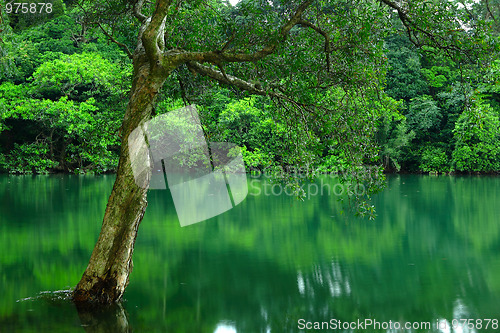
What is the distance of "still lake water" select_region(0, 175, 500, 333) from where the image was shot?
7535 mm

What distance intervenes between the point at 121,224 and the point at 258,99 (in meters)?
5.45

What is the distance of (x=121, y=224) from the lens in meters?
7.12

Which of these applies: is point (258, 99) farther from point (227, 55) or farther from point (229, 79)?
point (227, 55)

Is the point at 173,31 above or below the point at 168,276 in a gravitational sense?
above

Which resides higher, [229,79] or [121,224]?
[229,79]

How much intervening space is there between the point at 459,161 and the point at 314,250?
28.2 meters

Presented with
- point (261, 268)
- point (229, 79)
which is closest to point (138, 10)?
point (229, 79)

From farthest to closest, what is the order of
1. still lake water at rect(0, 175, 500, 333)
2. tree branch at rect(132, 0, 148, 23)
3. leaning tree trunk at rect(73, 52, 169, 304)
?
tree branch at rect(132, 0, 148, 23)
still lake water at rect(0, 175, 500, 333)
leaning tree trunk at rect(73, 52, 169, 304)

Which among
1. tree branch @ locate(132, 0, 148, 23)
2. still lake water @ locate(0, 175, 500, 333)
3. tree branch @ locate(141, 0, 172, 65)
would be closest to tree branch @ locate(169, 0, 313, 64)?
tree branch @ locate(141, 0, 172, 65)

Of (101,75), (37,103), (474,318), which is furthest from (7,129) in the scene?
(474,318)

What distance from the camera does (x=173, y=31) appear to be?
973cm

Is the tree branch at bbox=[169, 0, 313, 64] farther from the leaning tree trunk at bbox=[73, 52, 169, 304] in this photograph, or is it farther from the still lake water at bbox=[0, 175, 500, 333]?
the still lake water at bbox=[0, 175, 500, 333]

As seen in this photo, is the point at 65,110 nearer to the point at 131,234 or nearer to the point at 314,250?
the point at 314,250

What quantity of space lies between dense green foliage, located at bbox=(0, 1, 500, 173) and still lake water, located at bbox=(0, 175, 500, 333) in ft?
7.12
